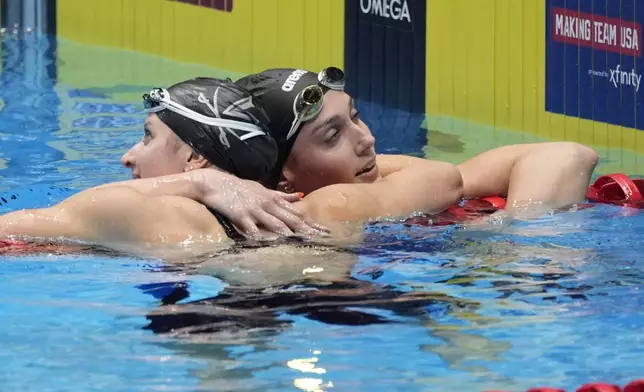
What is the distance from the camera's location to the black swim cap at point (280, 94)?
478 centimetres

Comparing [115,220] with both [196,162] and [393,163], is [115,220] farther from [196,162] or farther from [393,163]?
[393,163]

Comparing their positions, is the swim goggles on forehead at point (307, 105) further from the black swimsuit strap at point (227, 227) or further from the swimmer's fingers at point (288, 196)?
the black swimsuit strap at point (227, 227)

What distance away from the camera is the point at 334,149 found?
480 cm

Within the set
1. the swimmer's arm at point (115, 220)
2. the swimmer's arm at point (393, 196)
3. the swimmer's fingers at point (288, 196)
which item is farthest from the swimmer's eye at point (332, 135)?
the swimmer's arm at point (115, 220)

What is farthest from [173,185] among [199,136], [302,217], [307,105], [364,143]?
[364,143]

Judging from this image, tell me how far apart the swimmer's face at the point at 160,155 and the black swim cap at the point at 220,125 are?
29 millimetres

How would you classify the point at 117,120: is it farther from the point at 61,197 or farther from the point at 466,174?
the point at 466,174

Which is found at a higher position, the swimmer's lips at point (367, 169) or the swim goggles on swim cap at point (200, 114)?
the swim goggles on swim cap at point (200, 114)

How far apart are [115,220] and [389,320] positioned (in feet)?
3.27

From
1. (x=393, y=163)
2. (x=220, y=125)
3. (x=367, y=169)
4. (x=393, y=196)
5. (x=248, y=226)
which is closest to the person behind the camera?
(x=248, y=226)

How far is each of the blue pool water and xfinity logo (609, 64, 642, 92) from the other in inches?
119

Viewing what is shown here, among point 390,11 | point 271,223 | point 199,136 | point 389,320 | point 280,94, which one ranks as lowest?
point 389,320

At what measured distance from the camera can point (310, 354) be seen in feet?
10.2

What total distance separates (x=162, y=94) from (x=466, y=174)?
4.89 feet
